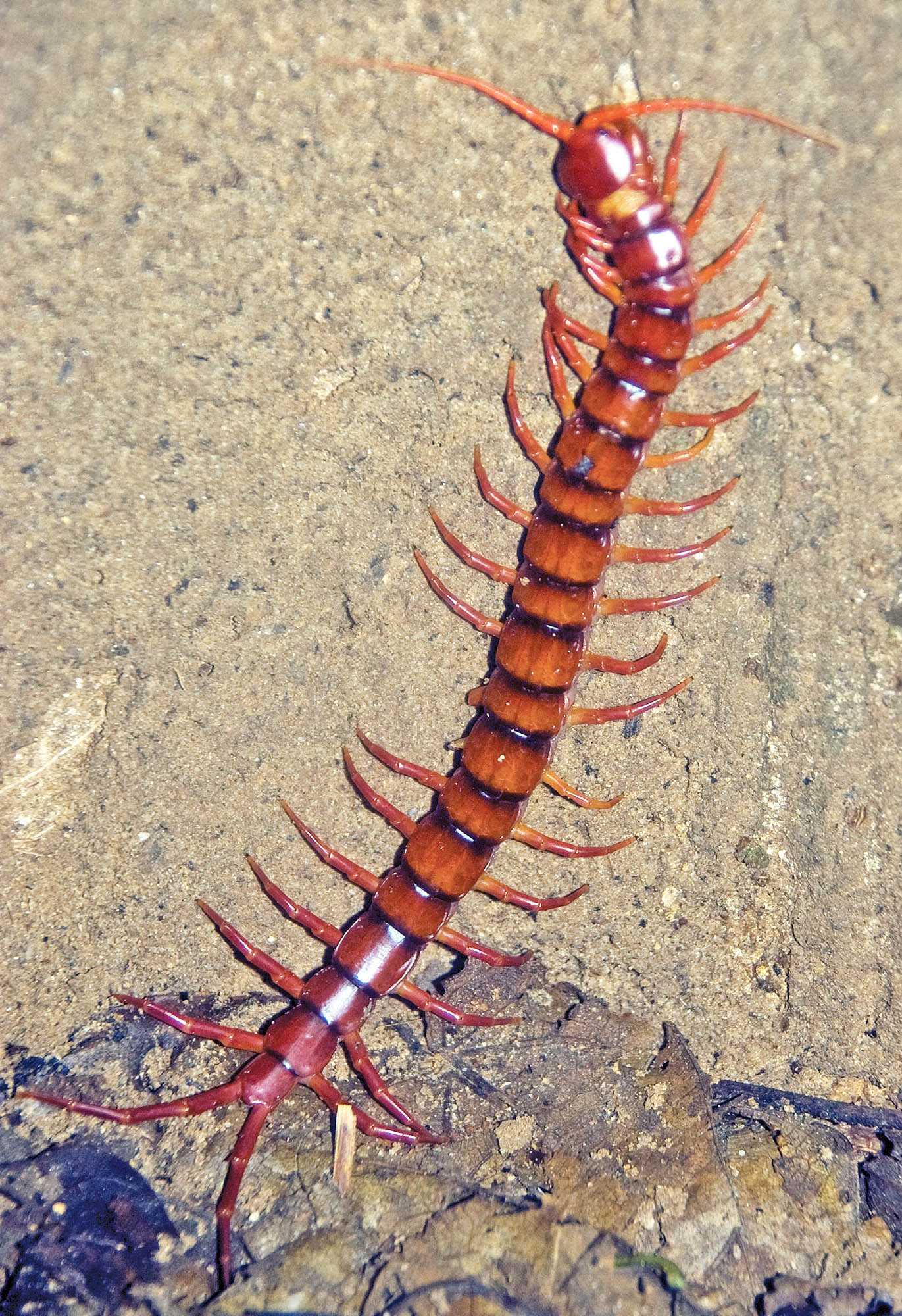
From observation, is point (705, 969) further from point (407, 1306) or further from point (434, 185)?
point (434, 185)

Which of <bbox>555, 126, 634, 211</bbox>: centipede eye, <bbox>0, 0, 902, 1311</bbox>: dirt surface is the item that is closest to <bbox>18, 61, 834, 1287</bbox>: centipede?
<bbox>555, 126, 634, 211</bbox>: centipede eye

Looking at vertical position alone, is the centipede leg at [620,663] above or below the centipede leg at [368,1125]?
above

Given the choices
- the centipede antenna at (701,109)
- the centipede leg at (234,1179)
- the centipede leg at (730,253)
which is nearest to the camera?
the centipede leg at (234,1179)

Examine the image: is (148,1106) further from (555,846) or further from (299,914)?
(555,846)

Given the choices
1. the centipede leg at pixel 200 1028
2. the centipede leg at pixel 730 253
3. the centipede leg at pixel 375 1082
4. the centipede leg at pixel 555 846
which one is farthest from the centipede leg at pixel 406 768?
the centipede leg at pixel 730 253

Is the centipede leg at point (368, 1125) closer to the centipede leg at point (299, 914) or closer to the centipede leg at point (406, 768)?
the centipede leg at point (299, 914)
